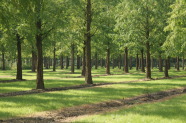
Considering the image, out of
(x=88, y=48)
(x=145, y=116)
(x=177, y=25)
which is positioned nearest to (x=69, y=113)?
(x=145, y=116)

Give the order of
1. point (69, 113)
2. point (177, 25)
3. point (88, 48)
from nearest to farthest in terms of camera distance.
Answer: point (69, 113) → point (177, 25) → point (88, 48)

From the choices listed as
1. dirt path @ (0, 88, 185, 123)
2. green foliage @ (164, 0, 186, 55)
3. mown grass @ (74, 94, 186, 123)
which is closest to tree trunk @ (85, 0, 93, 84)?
green foliage @ (164, 0, 186, 55)

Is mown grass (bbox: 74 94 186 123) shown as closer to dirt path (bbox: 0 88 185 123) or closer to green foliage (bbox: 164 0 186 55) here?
dirt path (bbox: 0 88 185 123)

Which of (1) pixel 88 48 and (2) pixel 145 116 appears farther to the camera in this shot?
(1) pixel 88 48

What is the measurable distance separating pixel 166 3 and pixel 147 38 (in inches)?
235

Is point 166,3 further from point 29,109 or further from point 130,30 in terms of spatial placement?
point 29,109

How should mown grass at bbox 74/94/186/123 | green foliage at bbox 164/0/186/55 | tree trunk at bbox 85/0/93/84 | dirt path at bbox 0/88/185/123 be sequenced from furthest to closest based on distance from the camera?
tree trunk at bbox 85/0/93/84
green foliage at bbox 164/0/186/55
dirt path at bbox 0/88/185/123
mown grass at bbox 74/94/186/123

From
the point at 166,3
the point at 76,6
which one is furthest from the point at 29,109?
the point at 166,3

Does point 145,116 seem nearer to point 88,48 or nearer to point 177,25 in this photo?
point 177,25

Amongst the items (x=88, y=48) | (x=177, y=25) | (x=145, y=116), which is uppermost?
(x=177, y=25)

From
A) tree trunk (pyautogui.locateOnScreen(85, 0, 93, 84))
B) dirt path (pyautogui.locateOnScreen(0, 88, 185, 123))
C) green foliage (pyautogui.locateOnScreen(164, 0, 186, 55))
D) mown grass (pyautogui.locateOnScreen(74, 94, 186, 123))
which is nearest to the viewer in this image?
mown grass (pyautogui.locateOnScreen(74, 94, 186, 123))

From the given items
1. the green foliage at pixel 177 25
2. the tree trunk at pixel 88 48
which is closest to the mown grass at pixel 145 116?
the green foliage at pixel 177 25

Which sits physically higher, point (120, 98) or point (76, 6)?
point (76, 6)

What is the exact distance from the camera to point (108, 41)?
4338 centimetres
